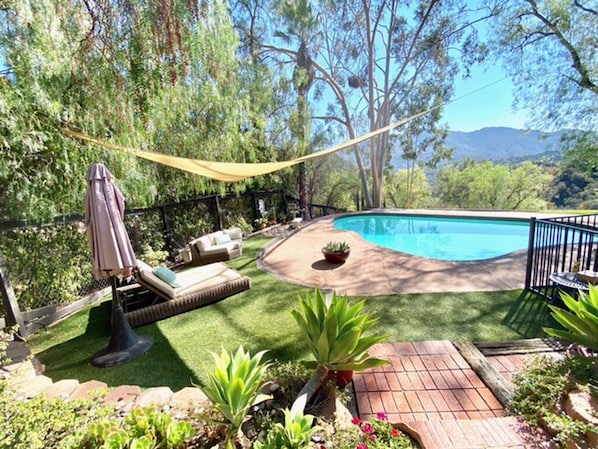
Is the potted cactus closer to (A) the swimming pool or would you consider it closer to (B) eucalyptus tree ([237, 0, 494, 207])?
(A) the swimming pool

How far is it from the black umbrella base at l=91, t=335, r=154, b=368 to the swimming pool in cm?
722

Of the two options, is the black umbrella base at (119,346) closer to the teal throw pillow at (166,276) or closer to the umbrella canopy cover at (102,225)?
the umbrella canopy cover at (102,225)

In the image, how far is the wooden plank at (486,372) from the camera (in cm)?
229

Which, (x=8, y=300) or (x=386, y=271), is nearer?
(x=8, y=300)

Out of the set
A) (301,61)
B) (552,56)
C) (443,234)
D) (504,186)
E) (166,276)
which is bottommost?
(443,234)

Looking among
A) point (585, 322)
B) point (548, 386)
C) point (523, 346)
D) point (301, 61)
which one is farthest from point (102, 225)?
point (301, 61)

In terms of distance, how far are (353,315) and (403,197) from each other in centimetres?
2728

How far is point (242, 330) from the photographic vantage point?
3.70 m

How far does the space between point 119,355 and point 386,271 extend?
4622 mm

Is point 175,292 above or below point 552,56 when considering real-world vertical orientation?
below

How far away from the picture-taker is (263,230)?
10125mm

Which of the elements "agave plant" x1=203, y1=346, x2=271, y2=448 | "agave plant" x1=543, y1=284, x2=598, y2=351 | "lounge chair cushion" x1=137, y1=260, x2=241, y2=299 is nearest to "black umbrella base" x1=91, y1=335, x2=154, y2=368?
"lounge chair cushion" x1=137, y1=260, x2=241, y2=299

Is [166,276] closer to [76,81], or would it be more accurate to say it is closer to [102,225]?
[102,225]

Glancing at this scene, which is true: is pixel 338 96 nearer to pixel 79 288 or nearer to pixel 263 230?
pixel 263 230
